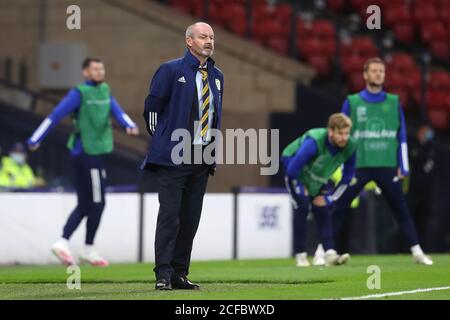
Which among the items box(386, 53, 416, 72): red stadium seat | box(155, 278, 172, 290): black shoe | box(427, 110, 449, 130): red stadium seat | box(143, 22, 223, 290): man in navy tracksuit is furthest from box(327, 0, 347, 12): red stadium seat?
box(155, 278, 172, 290): black shoe

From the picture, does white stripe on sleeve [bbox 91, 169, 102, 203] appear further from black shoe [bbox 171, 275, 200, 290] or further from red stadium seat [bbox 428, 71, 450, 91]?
red stadium seat [bbox 428, 71, 450, 91]

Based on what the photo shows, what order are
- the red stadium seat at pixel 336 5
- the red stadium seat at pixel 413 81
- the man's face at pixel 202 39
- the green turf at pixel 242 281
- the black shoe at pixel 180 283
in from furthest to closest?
the red stadium seat at pixel 336 5 → the red stadium seat at pixel 413 81 → the black shoe at pixel 180 283 → the man's face at pixel 202 39 → the green turf at pixel 242 281

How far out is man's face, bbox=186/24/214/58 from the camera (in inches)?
451

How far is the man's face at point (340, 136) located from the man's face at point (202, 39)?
4244mm

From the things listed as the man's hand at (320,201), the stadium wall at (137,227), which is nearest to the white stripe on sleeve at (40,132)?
the stadium wall at (137,227)

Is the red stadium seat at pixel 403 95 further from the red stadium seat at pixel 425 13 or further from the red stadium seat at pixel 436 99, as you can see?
the red stadium seat at pixel 425 13

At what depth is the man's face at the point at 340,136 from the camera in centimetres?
1551

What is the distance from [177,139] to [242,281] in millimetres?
2123

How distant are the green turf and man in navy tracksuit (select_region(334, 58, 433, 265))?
2.05 feet

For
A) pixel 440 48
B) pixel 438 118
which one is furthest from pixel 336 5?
pixel 438 118

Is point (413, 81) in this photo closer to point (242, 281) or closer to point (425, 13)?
point (425, 13)

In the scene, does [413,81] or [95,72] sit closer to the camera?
[95,72]

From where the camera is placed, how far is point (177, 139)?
11508mm
